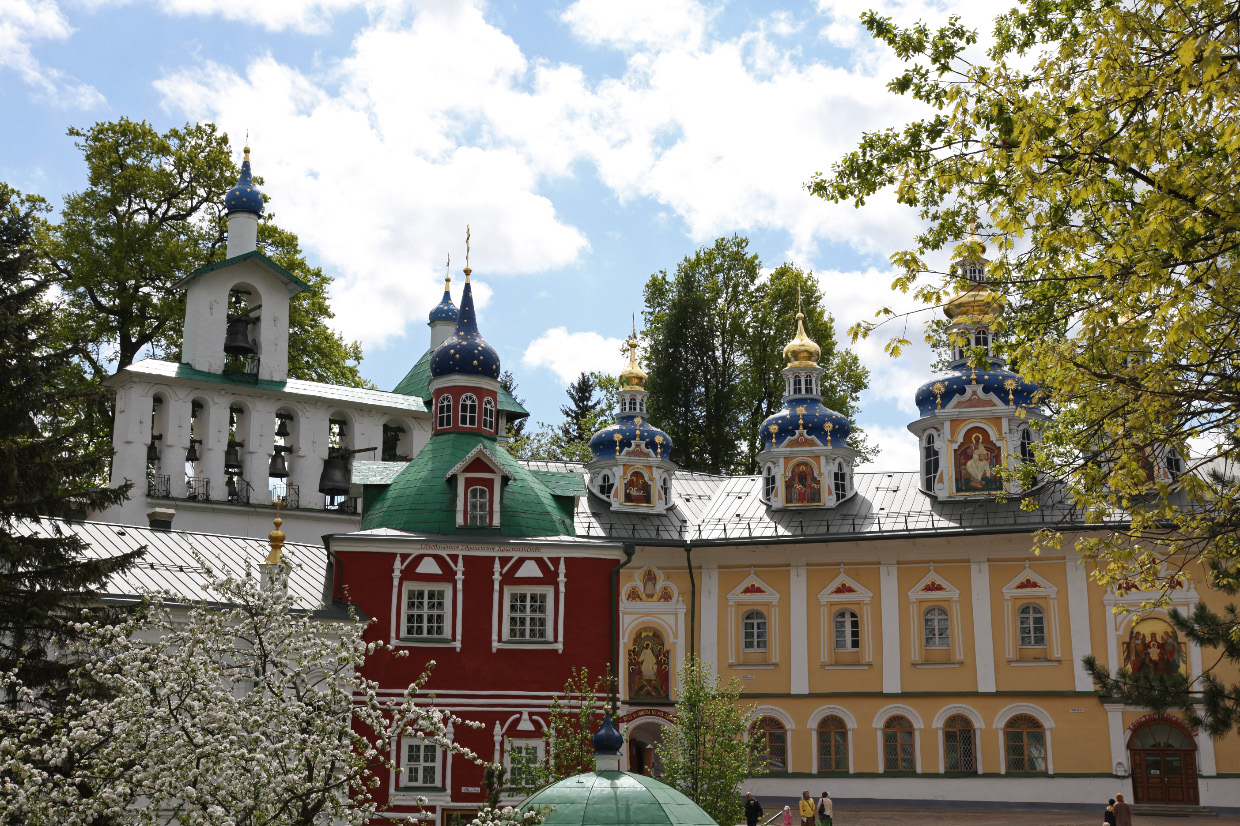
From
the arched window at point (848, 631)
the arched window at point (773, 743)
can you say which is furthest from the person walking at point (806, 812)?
the arched window at point (848, 631)

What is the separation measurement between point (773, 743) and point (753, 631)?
2588 millimetres

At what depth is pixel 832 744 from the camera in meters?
31.0

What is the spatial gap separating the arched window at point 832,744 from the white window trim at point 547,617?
639 cm

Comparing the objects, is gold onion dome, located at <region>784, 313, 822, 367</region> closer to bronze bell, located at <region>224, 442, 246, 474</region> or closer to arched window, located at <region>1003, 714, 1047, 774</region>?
arched window, located at <region>1003, 714, 1047, 774</region>

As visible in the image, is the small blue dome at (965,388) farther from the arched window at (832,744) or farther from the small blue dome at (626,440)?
the arched window at (832,744)

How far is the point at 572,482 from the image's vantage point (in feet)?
109

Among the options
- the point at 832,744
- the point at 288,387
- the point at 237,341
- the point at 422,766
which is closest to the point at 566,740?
the point at 422,766

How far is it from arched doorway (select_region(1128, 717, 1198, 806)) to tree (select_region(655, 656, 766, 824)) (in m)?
8.42

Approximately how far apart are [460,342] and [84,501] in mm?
12846

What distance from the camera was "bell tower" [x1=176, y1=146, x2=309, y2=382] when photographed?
38438mm

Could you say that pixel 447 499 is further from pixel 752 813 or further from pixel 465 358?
pixel 752 813

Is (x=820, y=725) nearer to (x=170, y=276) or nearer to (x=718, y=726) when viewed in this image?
(x=718, y=726)

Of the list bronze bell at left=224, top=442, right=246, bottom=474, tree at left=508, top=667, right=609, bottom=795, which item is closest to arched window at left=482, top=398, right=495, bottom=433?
tree at left=508, top=667, right=609, bottom=795

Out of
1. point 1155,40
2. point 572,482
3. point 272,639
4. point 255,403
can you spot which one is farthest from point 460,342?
point 1155,40
